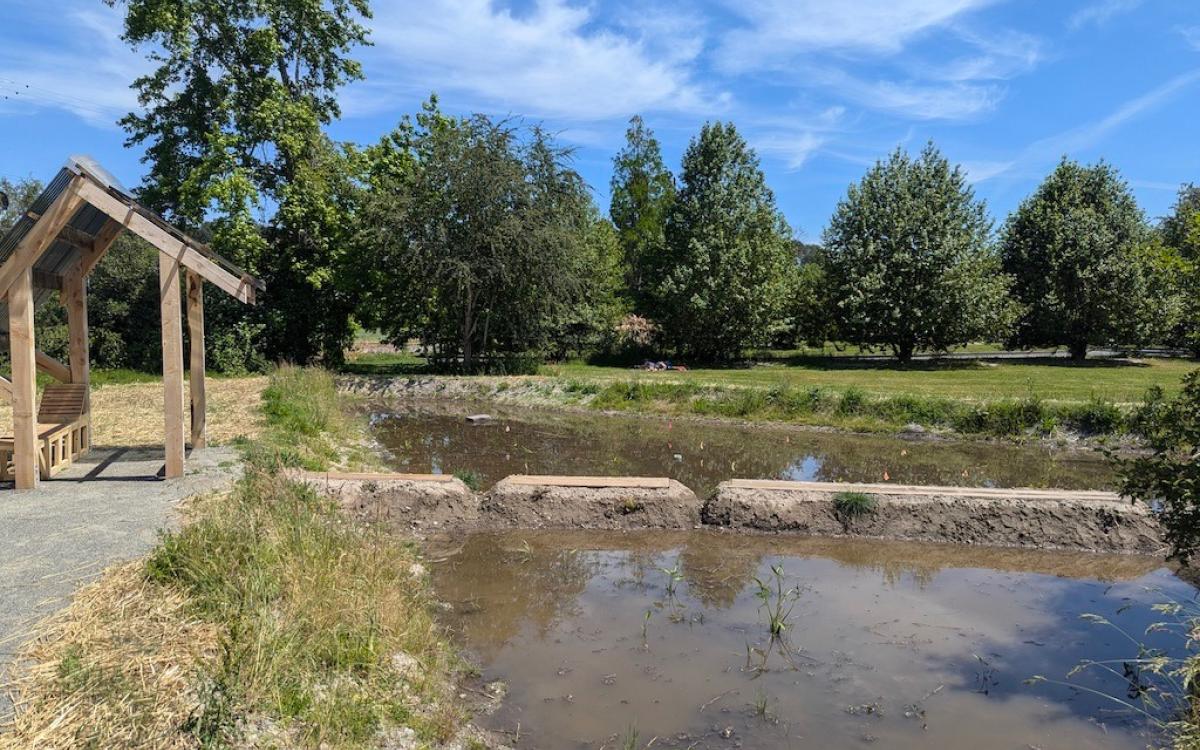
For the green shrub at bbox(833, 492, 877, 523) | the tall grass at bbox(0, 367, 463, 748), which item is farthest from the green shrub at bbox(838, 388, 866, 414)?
the tall grass at bbox(0, 367, 463, 748)

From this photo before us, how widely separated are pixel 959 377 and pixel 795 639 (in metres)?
21.8

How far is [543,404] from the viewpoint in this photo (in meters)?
22.6

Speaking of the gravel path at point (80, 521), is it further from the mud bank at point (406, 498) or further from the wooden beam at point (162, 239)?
the wooden beam at point (162, 239)

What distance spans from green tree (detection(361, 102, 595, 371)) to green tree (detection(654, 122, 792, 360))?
5.29 meters

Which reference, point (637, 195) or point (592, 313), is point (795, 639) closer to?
point (592, 313)

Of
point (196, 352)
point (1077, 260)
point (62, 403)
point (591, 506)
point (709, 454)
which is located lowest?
point (709, 454)

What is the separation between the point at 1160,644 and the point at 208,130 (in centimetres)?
3046

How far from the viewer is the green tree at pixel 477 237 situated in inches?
1016

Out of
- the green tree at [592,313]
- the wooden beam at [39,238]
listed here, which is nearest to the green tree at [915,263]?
the green tree at [592,313]

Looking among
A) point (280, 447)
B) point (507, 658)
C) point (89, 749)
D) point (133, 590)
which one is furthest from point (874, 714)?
point (280, 447)

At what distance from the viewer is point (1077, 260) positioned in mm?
31844

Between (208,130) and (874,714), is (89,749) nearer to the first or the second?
(874,714)

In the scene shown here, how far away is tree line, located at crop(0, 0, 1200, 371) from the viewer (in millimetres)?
26312

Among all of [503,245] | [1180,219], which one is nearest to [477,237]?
[503,245]
